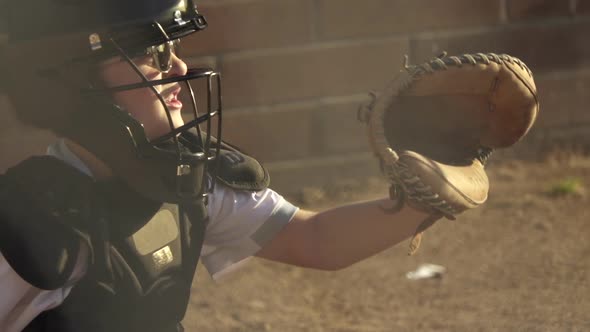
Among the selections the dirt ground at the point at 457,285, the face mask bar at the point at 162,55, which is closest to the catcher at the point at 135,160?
the face mask bar at the point at 162,55

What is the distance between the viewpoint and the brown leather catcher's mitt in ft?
7.51

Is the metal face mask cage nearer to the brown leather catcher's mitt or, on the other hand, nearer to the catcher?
the catcher

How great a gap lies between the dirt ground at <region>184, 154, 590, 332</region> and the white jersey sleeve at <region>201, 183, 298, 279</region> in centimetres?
87

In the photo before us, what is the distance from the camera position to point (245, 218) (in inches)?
103

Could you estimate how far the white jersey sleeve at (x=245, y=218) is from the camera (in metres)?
2.62

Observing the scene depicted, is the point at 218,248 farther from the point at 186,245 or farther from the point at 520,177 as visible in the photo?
the point at 520,177

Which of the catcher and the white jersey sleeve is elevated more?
the catcher

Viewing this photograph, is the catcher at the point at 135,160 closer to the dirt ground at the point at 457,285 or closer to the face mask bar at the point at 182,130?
the face mask bar at the point at 182,130

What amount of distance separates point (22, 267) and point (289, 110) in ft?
8.06

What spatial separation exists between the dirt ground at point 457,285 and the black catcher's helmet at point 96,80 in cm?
123

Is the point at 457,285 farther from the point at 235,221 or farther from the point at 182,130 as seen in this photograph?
the point at 182,130

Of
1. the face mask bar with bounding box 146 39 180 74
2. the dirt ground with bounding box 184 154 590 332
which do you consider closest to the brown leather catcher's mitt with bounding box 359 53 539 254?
the face mask bar with bounding box 146 39 180 74

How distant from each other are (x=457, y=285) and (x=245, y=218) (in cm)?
132

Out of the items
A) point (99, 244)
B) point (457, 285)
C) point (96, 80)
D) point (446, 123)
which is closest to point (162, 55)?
point (96, 80)
